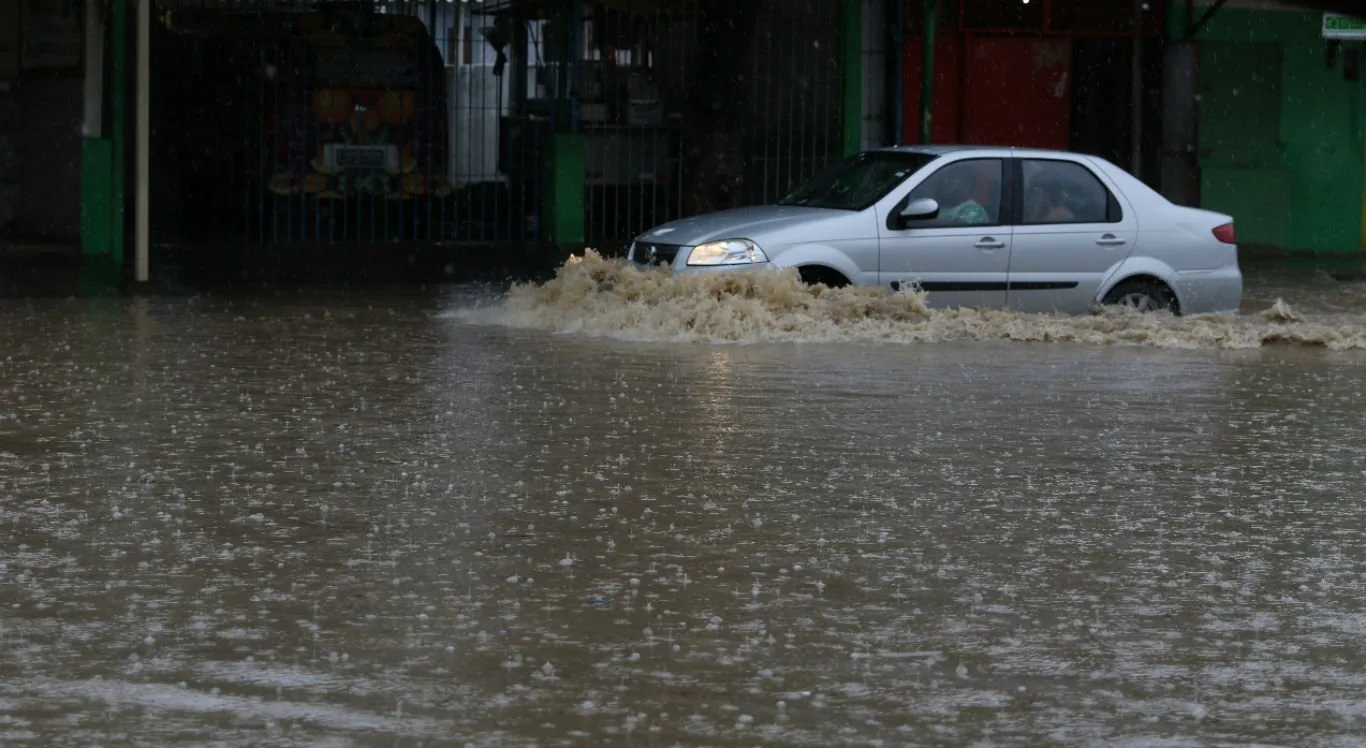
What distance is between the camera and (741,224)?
14570 millimetres

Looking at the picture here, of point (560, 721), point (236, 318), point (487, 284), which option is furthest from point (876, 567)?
point (487, 284)

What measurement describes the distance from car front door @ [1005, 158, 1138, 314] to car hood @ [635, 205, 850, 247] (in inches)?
53.3

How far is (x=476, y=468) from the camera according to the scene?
8719 millimetres

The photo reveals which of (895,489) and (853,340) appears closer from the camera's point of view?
(895,489)

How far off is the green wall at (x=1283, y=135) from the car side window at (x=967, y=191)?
997cm

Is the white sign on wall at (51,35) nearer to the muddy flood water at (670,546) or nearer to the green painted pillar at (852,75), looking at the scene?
the green painted pillar at (852,75)

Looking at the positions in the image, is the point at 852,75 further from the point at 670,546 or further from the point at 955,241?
the point at 670,546

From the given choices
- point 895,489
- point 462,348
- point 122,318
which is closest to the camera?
point 895,489

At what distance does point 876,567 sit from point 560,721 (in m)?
2.03

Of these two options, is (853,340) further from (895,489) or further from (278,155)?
(278,155)

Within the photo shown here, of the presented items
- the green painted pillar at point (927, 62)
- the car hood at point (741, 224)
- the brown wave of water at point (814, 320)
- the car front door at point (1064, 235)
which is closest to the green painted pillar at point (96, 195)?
the brown wave of water at point (814, 320)

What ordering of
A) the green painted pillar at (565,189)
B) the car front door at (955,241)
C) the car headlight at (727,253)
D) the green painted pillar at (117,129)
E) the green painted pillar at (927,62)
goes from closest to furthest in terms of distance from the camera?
the car headlight at (727,253), the car front door at (955,241), the green painted pillar at (117,129), the green painted pillar at (927,62), the green painted pillar at (565,189)

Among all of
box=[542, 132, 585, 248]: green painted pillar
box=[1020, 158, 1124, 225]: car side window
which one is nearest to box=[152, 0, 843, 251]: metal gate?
box=[542, 132, 585, 248]: green painted pillar

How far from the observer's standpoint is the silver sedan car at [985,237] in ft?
47.1
